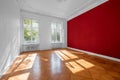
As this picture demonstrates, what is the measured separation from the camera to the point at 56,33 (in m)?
7.15

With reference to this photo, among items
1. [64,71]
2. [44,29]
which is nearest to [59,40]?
[44,29]

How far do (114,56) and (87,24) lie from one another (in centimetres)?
230

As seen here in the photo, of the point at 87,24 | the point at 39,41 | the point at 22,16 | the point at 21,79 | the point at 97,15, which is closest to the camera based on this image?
the point at 21,79

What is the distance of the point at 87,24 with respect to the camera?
495 centimetres

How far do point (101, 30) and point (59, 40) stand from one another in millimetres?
3997

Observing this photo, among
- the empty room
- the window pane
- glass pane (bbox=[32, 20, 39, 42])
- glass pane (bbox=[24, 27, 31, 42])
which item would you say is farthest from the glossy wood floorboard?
the window pane

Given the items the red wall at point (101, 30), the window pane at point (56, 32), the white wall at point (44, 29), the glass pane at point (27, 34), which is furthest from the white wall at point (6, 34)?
the window pane at point (56, 32)

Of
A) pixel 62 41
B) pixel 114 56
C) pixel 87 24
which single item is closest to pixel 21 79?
pixel 114 56

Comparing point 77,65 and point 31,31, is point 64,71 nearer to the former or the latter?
point 77,65

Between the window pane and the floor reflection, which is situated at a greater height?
the window pane

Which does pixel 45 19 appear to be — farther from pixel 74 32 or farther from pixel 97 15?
pixel 97 15

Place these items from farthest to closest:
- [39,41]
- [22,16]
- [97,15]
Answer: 1. [39,41]
2. [22,16]
3. [97,15]

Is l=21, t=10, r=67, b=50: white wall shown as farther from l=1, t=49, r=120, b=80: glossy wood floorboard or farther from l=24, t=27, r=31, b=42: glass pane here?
l=1, t=49, r=120, b=80: glossy wood floorboard

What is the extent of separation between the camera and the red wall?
11.1 feet
